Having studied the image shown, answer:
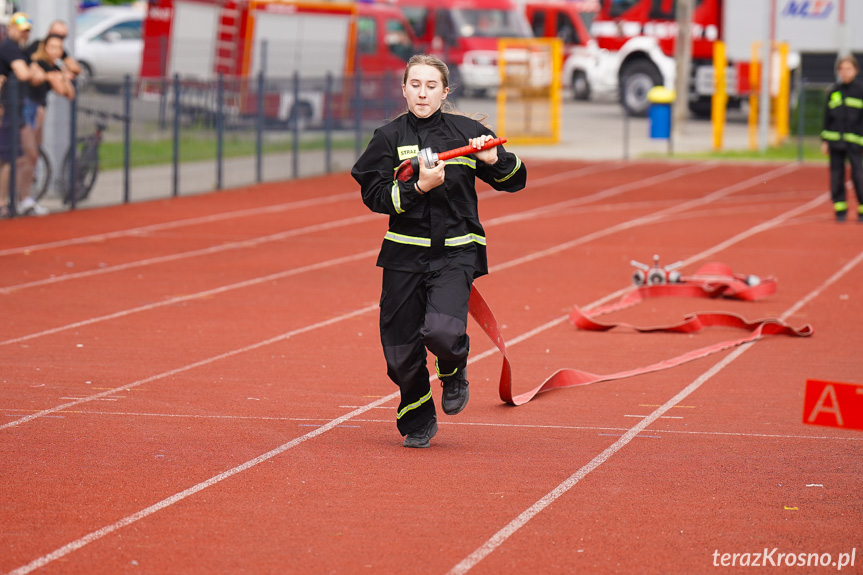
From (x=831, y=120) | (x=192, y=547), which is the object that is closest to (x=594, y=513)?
(x=192, y=547)

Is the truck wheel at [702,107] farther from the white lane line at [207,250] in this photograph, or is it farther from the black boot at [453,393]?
the black boot at [453,393]

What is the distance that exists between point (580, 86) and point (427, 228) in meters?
36.0

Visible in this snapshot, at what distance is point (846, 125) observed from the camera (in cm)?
1702

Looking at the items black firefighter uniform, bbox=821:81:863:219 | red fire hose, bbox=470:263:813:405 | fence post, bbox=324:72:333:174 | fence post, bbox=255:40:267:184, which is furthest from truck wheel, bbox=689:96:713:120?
red fire hose, bbox=470:263:813:405

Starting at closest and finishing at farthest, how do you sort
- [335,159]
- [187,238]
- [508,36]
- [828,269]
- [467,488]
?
[467,488] → [828,269] → [187,238] → [335,159] → [508,36]

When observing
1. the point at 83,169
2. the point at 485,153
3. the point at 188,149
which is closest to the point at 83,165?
the point at 83,169

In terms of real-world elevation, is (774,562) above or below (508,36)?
below

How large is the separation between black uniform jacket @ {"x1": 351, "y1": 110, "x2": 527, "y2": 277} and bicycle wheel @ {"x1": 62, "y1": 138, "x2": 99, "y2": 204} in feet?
40.7

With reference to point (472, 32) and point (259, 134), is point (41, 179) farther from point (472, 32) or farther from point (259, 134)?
point (472, 32)

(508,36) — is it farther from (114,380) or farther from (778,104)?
(114,380)

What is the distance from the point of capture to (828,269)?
44.5 ft

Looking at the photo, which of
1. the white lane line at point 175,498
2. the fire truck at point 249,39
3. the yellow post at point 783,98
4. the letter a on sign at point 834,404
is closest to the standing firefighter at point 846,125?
the white lane line at point 175,498

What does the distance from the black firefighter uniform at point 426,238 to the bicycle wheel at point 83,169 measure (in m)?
12.4

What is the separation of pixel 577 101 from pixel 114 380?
115ft
